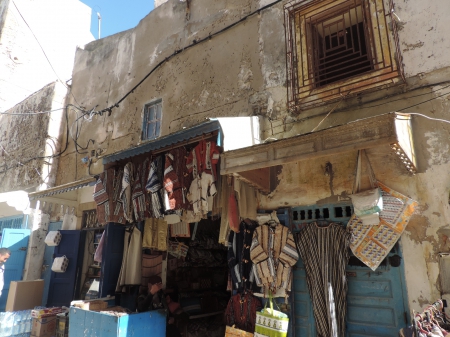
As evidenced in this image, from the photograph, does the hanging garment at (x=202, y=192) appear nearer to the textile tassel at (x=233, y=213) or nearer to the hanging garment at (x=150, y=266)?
the textile tassel at (x=233, y=213)

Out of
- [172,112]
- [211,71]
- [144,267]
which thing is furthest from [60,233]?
[211,71]

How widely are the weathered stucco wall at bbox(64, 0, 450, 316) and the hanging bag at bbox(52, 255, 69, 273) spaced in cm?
229

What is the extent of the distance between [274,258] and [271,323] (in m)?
0.92

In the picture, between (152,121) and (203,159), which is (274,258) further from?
(152,121)

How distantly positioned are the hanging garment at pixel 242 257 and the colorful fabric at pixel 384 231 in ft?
5.56

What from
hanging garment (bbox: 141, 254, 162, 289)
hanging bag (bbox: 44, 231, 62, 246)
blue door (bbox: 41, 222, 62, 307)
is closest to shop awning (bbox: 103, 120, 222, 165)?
hanging garment (bbox: 141, 254, 162, 289)

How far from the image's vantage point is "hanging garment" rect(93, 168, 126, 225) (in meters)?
6.65

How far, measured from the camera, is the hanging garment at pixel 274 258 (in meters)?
5.00

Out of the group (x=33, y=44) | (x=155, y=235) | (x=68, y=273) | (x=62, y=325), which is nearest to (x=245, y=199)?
(x=155, y=235)

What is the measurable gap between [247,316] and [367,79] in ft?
13.6

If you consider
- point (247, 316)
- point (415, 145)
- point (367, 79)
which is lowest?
point (247, 316)

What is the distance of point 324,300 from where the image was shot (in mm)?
4621

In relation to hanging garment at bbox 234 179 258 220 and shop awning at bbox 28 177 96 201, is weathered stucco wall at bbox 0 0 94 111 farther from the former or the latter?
hanging garment at bbox 234 179 258 220

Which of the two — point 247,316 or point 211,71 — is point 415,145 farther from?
point 211,71
